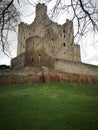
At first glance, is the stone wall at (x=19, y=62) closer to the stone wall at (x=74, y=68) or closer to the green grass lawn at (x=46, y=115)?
the stone wall at (x=74, y=68)

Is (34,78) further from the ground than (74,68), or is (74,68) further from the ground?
(74,68)

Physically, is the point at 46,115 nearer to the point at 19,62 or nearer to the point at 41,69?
the point at 41,69

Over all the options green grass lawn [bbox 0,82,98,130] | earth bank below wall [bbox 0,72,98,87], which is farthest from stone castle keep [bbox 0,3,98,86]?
green grass lawn [bbox 0,82,98,130]

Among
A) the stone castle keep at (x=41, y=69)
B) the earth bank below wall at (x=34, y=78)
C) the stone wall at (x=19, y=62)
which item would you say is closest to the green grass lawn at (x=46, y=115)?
the stone castle keep at (x=41, y=69)

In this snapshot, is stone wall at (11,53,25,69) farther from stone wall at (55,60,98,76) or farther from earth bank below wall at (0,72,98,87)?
earth bank below wall at (0,72,98,87)

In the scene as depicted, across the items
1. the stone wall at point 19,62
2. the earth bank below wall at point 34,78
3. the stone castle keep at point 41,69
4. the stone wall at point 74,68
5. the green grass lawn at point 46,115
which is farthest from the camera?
the stone wall at point 19,62

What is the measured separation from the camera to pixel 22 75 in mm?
25703

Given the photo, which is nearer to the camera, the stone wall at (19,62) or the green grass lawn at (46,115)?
the green grass lawn at (46,115)

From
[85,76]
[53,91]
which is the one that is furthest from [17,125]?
[85,76]

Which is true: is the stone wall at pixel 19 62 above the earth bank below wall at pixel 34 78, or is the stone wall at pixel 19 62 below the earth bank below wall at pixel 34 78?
above

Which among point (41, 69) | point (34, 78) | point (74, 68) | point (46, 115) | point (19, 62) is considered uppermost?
point (19, 62)

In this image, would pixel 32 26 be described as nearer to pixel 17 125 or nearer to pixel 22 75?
pixel 22 75

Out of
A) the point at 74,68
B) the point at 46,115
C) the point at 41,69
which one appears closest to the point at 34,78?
the point at 41,69

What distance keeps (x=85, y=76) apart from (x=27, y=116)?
62.5ft
